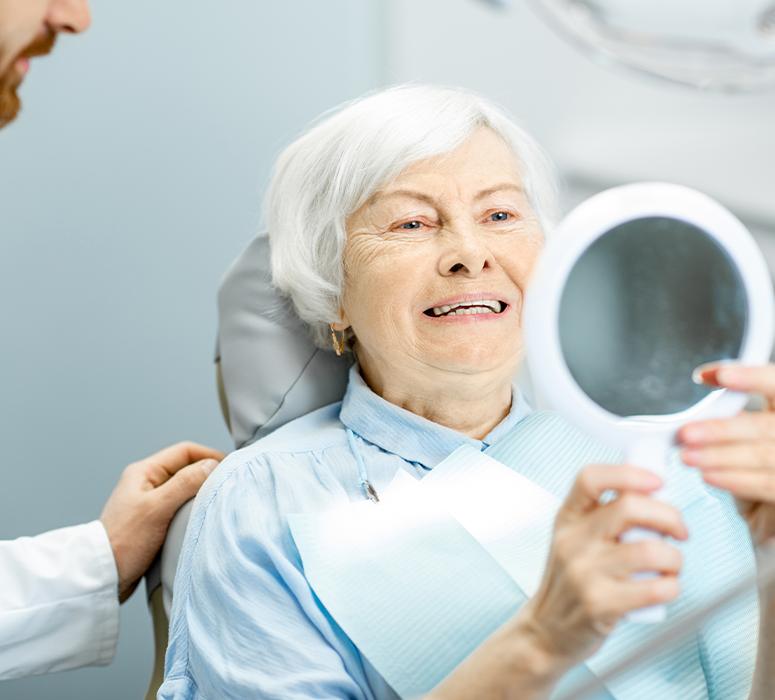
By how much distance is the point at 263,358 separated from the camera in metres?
1.54

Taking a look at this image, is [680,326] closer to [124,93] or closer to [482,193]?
[482,193]

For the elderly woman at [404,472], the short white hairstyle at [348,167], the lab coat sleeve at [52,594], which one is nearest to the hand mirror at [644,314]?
the elderly woman at [404,472]

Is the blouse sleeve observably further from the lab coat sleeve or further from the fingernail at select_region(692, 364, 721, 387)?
the fingernail at select_region(692, 364, 721, 387)

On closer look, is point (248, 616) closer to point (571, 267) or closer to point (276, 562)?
point (276, 562)

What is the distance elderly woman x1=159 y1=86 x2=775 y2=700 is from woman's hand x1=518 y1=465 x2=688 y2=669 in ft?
0.60

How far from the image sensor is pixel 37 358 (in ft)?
6.26

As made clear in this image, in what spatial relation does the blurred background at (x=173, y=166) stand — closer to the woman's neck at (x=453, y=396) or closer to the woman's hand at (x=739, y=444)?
the woman's neck at (x=453, y=396)

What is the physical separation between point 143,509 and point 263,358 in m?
0.23

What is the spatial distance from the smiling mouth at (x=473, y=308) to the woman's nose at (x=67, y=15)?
0.53 meters

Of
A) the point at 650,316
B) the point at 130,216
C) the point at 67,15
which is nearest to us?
the point at 67,15

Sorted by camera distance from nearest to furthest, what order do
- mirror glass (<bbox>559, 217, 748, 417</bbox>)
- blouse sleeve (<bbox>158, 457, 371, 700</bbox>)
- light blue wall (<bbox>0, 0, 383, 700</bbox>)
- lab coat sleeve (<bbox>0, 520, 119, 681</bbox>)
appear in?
mirror glass (<bbox>559, 217, 748, 417</bbox>)
blouse sleeve (<bbox>158, 457, 371, 700</bbox>)
lab coat sleeve (<bbox>0, 520, 119, 681</bbox>)
light blue wall (<bbox>0, 0, 383, 700</bbox>)

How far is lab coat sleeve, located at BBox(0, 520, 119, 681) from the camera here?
4.87 feet

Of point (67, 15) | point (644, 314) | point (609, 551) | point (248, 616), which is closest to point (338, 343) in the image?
point (248, 616)

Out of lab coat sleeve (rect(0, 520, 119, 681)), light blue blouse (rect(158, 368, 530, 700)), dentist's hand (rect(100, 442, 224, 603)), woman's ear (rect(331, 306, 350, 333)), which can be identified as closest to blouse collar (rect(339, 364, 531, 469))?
light blue blouse (rect(158, 368, 530, 700))
